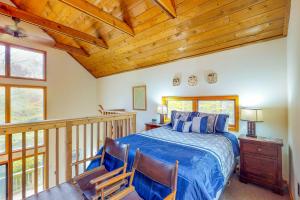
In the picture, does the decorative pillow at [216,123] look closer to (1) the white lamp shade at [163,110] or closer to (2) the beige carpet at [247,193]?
(2) the beige carpet at [247,193]


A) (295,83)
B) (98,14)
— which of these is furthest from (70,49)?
(295,83)

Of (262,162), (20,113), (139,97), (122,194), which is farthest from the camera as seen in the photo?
(139,97)

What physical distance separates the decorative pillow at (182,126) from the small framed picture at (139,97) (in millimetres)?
1822

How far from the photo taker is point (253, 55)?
9.28ft

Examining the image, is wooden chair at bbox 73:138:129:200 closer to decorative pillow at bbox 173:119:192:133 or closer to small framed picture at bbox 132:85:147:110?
decorative pillow at bbox 173:119:192:133

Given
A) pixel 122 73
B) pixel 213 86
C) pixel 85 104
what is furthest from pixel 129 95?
pixel 213 86

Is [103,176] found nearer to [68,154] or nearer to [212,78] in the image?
[68,154]

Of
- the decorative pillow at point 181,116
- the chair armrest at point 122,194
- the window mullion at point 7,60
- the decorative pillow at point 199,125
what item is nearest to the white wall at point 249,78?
the decorative pillow at point 181,116

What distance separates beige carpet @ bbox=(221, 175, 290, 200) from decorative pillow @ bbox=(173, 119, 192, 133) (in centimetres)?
112

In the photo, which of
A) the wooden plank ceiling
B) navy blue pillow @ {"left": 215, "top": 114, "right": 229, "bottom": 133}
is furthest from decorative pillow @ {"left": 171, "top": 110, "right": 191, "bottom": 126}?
the wooden plank ceiling

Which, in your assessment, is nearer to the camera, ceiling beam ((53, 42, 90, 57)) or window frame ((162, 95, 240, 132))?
window frame ((162, 95, 240, 132))

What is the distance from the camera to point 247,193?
223cm

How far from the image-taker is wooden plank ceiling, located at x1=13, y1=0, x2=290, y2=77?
2379 mm

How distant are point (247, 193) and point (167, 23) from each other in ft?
10.5
